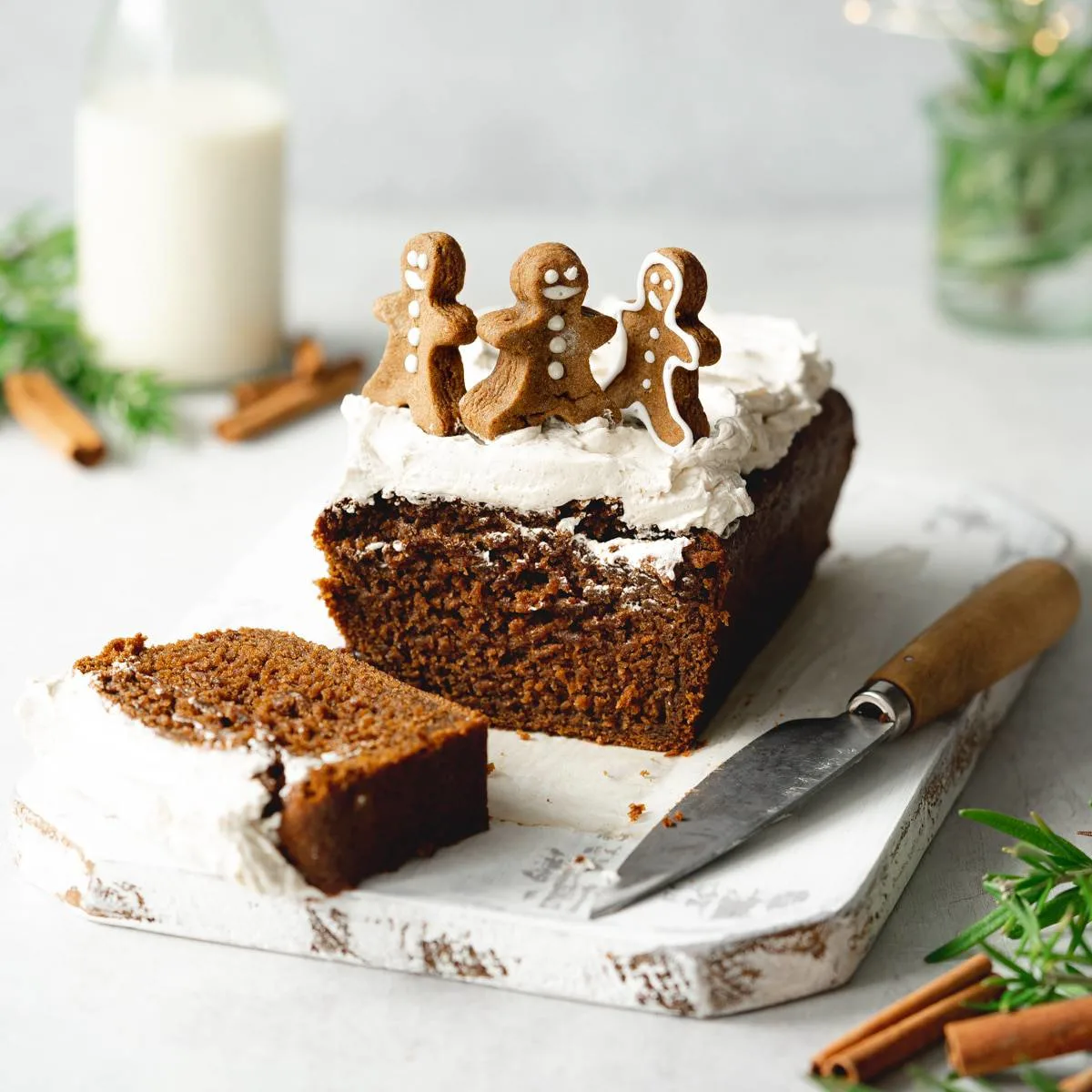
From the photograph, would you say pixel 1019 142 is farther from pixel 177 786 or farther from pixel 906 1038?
pixel 177 786

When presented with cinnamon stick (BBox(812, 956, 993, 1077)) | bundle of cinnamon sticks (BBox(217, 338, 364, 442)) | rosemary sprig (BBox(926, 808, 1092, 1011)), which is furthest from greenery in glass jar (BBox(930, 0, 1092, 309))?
cinnamon stick (BBox(812, 956, 993, 1077))

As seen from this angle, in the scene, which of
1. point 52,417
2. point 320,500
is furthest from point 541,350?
point 52,417

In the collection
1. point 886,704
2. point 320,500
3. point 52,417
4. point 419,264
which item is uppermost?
point 419,264

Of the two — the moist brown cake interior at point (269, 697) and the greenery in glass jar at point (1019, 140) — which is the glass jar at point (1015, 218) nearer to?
the greenery in glass jar at point (1019, 140)

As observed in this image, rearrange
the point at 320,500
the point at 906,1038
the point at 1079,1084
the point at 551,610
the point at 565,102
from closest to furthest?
the point at 1079,1084
the point at 906,1038
the point at 551,610
the point at 320,500
the point at 565,102

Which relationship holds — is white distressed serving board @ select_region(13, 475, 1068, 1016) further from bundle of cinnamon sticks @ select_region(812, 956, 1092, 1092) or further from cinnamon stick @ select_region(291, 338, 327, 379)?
cinnamon stick @ select_region(291, 338, 327, 379)

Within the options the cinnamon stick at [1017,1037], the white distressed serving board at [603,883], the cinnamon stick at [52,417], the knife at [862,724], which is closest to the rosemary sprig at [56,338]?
the cinnamon stick at [52,417]
